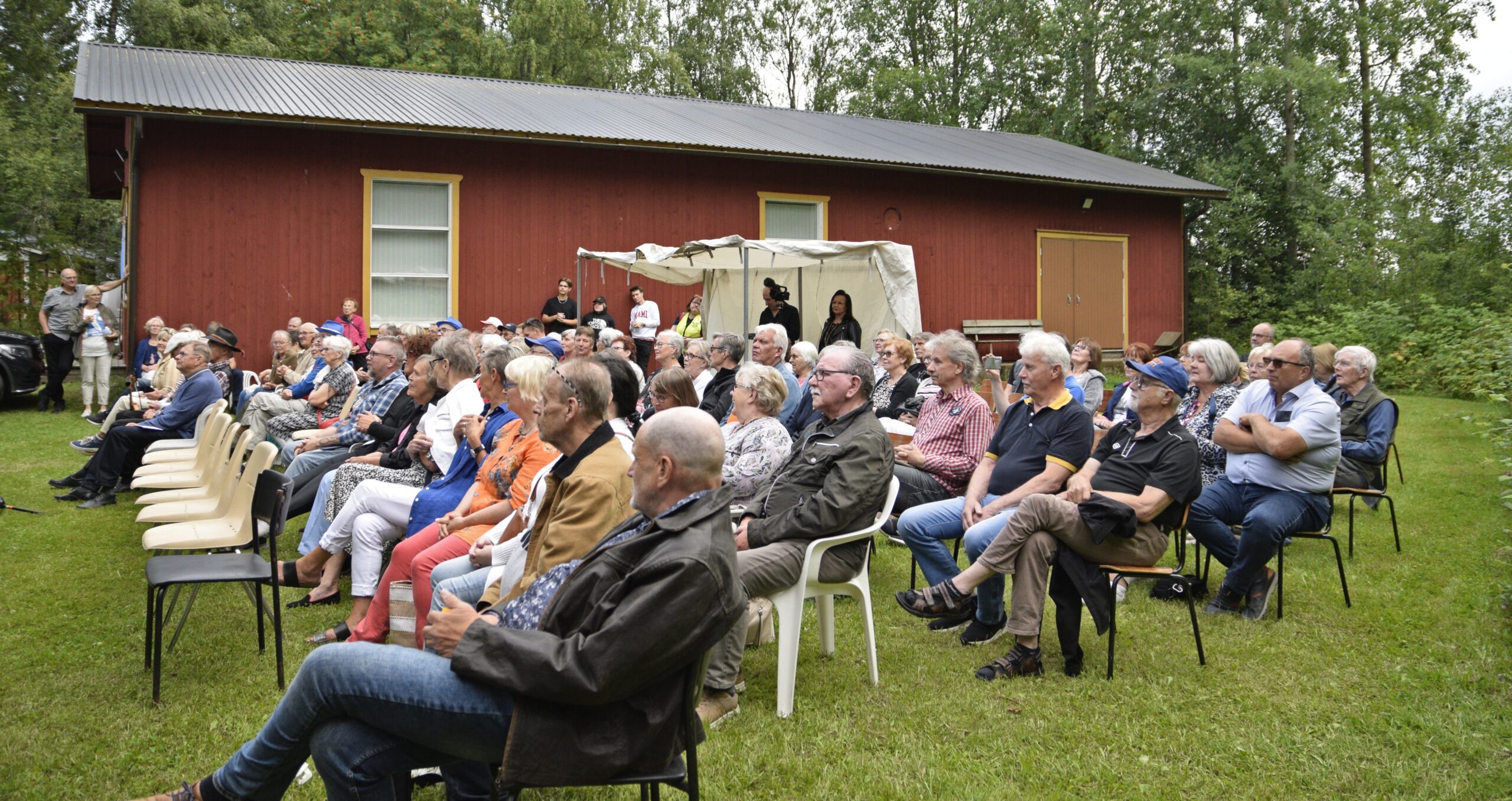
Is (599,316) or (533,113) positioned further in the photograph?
(533,113)

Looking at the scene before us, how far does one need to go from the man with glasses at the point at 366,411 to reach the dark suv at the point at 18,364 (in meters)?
7.91

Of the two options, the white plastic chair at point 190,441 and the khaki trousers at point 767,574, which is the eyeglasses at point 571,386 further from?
the white plastic chair at point 190,441

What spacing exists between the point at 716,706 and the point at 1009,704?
105 cm

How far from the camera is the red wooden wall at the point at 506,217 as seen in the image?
11.4 metres

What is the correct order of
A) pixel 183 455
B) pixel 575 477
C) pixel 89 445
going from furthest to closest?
pixel 89 445, pixel 183 455, pixel 575 477

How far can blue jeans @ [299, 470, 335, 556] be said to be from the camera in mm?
5312

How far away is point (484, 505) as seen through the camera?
4164mm

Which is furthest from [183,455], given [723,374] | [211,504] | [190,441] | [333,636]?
[723,374]

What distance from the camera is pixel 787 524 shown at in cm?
392

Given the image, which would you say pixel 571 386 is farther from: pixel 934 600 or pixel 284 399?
pixel 284 399

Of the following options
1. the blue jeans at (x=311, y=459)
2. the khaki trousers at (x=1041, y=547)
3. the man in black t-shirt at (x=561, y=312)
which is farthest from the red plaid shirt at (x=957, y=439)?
the man in black t-shirt at (x=561, y=312)

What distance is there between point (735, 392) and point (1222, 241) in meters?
22.8

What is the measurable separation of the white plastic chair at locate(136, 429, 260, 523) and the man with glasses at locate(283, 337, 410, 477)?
2.65 ft

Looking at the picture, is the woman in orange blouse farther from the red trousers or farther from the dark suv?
the dark suv
